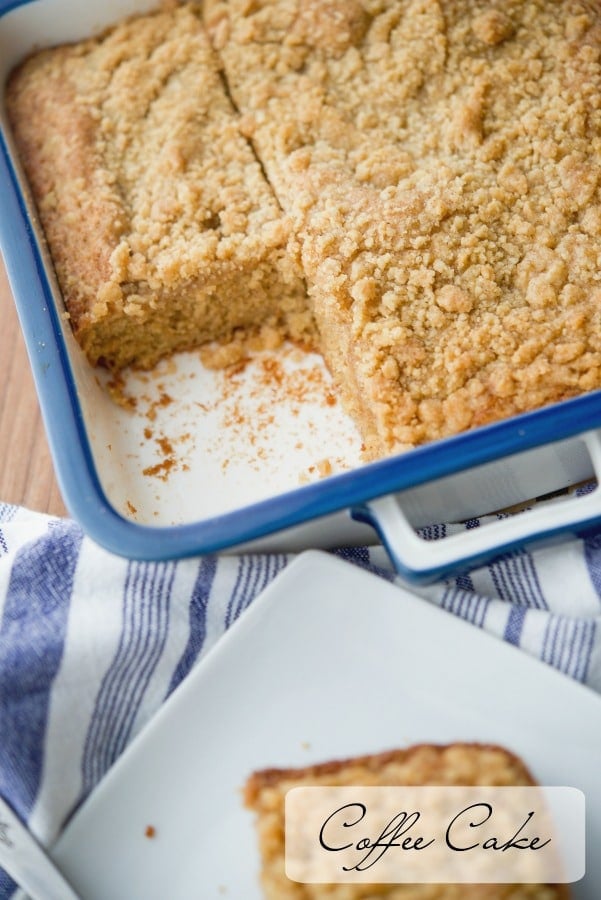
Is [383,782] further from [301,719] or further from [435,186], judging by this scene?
[435,186]

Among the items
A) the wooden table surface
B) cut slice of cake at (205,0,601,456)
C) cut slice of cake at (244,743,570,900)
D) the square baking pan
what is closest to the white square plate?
cut slice of cake at (244,743,570,900)

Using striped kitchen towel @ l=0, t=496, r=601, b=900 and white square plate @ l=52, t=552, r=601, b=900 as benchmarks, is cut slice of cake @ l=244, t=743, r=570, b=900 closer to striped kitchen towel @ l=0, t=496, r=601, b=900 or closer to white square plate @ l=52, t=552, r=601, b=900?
white square plate @ l=52, t=552, r=601, b=900

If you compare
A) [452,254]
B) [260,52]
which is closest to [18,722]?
[452,254]

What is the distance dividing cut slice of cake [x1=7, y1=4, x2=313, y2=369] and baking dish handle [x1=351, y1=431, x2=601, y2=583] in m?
0.69

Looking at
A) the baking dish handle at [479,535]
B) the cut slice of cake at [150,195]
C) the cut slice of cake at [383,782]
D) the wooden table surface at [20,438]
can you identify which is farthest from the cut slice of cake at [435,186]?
the wooden table surface at [20,438]

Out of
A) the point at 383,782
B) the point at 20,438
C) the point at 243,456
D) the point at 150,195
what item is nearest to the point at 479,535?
the point at 383,782

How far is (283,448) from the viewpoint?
244 cm

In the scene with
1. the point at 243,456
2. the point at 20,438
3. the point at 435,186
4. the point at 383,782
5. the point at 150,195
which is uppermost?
the point at 150,195

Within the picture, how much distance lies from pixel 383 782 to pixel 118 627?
59cm

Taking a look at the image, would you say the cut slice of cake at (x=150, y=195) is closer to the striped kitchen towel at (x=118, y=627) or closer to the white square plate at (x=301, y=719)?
the striped kitchen towel at (x=118, y=627)

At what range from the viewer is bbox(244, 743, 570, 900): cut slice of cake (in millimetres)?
1853

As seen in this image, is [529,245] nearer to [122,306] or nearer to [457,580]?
[457,580]

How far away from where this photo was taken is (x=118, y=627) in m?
2.08

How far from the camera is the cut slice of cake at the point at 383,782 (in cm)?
185
